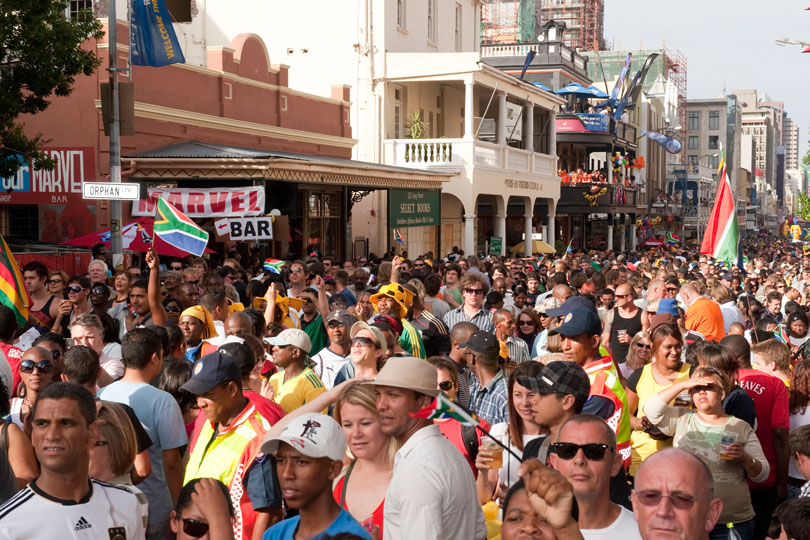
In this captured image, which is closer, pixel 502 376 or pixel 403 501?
pixel 403 501

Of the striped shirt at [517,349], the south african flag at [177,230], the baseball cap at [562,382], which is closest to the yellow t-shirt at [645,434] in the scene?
the baseball cap at [562,382]

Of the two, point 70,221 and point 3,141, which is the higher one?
point 3,141

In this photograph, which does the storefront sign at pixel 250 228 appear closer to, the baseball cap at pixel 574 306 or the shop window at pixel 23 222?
the shop window at pixel 23 222

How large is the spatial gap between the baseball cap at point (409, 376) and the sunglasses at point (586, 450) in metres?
0.60

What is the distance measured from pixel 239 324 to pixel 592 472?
4.15 meters

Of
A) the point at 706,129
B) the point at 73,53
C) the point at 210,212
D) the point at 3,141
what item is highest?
the point at 706,129

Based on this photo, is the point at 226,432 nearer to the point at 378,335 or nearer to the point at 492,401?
the point at 492,401

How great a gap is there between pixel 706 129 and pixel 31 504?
425 ft

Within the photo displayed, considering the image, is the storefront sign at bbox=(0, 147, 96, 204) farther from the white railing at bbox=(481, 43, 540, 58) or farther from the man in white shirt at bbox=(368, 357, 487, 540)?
the white railing at bbox=(481, 43, 540, 58)

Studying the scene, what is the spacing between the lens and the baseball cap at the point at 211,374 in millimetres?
4914

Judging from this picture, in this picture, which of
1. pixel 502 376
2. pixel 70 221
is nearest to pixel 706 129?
pixel 70 221

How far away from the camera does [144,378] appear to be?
18.3 ft

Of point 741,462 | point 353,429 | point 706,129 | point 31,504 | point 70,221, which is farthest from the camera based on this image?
point 706,129

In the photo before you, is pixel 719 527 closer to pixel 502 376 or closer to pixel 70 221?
pixel 502 376
